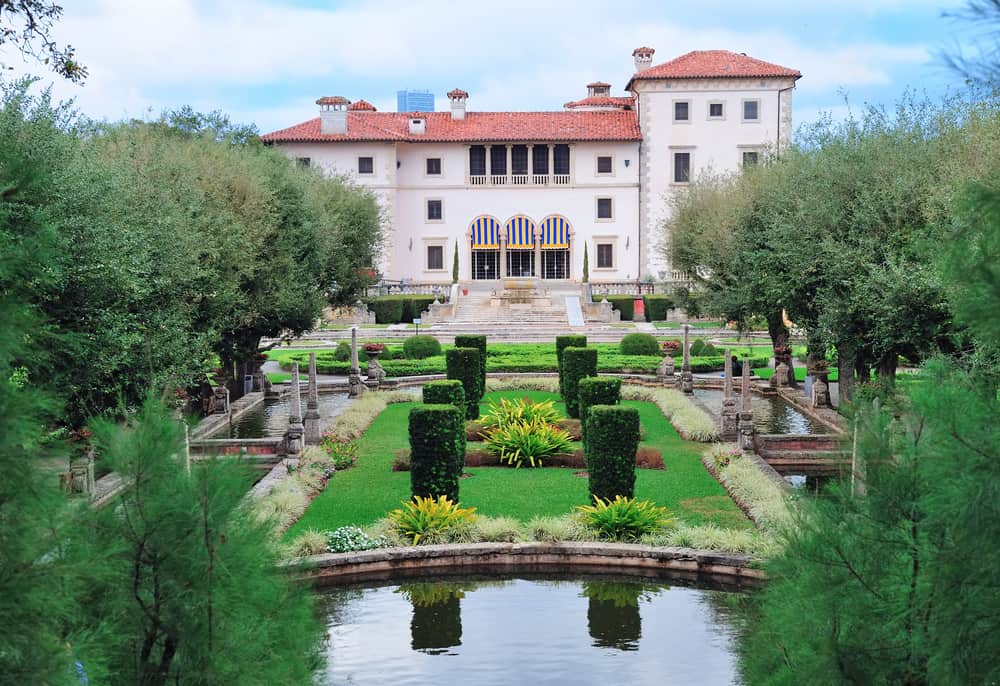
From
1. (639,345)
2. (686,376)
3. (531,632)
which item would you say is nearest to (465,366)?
(686,376)

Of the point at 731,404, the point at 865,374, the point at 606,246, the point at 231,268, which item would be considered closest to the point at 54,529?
the point at 731,404

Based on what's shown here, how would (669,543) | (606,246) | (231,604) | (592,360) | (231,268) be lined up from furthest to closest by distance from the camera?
(606,246)
(592,360)
(231,268)
(669,543)
(231,604)

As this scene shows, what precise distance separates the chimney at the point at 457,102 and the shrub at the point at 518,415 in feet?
113

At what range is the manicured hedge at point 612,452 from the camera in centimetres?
1256

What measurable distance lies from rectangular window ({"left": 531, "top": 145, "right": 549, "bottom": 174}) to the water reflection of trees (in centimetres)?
4060

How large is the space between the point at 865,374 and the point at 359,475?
10112mm

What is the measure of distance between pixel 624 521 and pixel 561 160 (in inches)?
1563

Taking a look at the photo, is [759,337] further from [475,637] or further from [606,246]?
[475,637]

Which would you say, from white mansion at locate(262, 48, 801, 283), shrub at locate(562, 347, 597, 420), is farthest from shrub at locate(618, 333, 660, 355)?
white mansion at locate(262, 48, 801, 283)

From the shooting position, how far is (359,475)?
14922 mm

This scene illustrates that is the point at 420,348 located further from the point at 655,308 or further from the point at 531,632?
the point at 531,632

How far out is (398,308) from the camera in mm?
42188

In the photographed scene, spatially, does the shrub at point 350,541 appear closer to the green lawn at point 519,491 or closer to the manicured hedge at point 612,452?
the green lawn at point 519,491

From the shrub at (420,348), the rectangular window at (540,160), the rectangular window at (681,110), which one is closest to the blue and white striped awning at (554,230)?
the rectangular window at (540,160)
